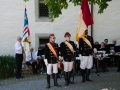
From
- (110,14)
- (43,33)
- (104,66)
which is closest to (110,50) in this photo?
(104,66)

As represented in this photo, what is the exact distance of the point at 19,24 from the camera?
659 inches

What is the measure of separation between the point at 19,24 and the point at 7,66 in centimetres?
328

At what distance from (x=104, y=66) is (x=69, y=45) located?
408 cm

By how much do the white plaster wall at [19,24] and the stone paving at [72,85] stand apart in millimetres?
3372

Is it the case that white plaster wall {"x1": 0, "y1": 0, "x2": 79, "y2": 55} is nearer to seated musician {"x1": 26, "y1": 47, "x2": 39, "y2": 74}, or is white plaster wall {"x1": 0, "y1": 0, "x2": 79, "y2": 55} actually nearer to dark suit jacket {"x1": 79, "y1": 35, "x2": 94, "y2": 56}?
seated musician {"x1": 26, "y1": 47, "x2": 39, "y2": 74}

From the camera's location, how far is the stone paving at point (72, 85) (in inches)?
424

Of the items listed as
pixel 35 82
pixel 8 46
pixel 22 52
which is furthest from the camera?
pixel 8 46

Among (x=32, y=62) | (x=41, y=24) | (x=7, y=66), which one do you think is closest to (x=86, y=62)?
(x=32, y=62)

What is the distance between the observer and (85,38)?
1177cm

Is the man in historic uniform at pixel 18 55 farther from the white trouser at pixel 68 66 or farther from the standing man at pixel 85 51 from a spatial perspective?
the standing man at pixel 85 51

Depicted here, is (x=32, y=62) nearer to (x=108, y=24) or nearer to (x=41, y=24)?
(x=41, y=24)

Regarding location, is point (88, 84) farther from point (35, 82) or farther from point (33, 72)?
point (33, 72)

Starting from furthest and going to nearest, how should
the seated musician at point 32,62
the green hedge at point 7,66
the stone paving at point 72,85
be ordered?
the seated musician at point 32,62 → the green hedge at point 7,66 → the stone paving at point 72,85

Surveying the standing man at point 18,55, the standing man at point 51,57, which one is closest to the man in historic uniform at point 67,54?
the standing man at point 51,57
